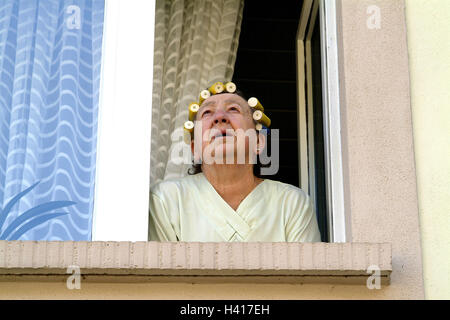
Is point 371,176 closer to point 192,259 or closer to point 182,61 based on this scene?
point 192,259

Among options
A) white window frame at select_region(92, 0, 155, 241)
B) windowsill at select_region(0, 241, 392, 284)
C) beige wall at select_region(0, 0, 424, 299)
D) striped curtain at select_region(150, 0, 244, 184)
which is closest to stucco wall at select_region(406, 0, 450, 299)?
beige wall at select_region(0, 0, 424, 299)

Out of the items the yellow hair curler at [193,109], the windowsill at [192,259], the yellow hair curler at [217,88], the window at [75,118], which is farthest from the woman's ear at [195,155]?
the windowsill at [192,259]

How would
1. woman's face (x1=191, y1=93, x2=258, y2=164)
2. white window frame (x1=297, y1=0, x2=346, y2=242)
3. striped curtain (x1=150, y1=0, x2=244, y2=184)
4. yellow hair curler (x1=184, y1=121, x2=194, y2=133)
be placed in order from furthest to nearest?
striped curtain (x1=150, y1=0, x2=244, y2=184), yellow hair curler (x1=184, y1=121, x2=194, y2=133), woman's face (x1=191, y1=93, x2=258, y2=164), white window frame (x1=297, y1=0, x2=346, y2=242)

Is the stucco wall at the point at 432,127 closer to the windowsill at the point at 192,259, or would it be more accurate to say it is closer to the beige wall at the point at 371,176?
the beige wall at the point at 371,176

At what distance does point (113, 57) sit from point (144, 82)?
7.0 inches

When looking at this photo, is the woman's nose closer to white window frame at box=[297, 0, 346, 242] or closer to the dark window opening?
white window frame at box=[297, 0, 346, 242]

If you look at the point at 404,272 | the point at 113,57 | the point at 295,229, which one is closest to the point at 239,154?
the point at 295,229

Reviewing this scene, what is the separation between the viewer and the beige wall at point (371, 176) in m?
3.44

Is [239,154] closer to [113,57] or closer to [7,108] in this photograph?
[113,57]

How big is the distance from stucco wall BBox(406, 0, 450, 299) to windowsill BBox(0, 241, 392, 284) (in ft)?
0.80

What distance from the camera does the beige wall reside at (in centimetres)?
344

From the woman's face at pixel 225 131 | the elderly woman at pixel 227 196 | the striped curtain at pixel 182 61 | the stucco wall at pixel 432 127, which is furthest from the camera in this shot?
the striped curtain at pixel 182 61

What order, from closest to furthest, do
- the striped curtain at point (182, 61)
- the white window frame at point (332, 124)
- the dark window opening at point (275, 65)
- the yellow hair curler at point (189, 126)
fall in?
the white window frame at point (332, 124)
the yellow hair curler at point (189, 126)
the striped curtain at point (182, 61)
the dark window opening at point (275, 65)

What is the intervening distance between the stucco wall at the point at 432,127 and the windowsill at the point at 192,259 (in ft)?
0.80
